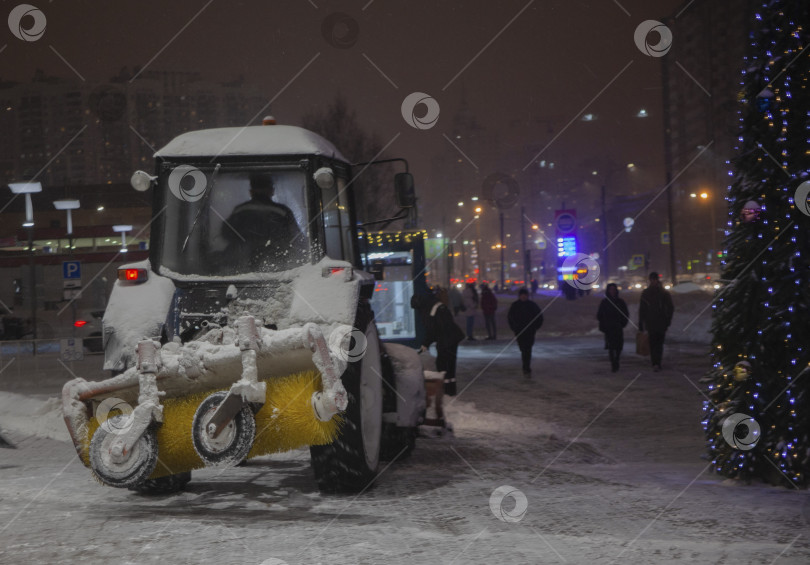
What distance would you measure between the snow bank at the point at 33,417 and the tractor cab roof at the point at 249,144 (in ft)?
17.3

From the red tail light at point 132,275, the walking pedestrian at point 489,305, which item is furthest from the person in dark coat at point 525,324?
the red tail light at point 132,275

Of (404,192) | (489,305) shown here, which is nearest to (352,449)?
(404,192)

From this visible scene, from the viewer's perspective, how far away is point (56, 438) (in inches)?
457

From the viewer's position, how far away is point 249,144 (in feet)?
25.4

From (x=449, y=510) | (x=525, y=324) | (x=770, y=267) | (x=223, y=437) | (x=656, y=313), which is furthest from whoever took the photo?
(x=525, y=324)

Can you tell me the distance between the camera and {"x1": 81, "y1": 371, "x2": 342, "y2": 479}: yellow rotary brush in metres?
6.31

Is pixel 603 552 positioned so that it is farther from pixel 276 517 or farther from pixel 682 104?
pixel 682 104

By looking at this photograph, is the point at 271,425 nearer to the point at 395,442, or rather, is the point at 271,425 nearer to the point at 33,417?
the point at 395,442

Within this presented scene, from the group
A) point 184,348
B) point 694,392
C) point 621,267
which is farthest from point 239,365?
point 621,267

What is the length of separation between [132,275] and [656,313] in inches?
519

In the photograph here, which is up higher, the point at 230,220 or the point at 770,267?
the point at 230,220

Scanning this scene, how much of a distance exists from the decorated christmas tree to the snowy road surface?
433 mm

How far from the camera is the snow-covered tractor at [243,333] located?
6180mm

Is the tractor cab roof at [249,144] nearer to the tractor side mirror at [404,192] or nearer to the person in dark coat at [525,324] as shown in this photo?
the tractor side mirror at [404,192]
